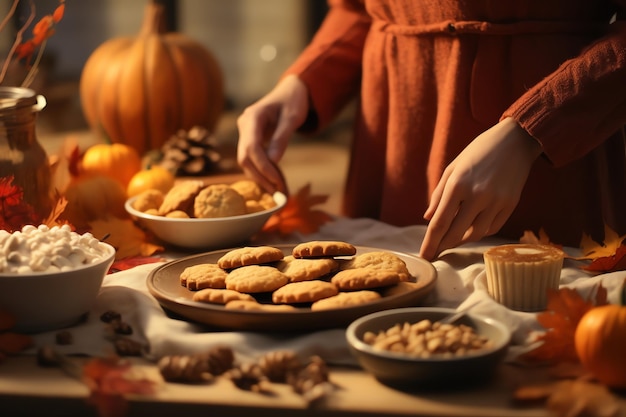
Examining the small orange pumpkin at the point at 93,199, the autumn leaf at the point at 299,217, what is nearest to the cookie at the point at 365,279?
the autumn leaf at the point at 299,217

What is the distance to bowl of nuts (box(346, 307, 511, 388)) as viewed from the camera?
85cm

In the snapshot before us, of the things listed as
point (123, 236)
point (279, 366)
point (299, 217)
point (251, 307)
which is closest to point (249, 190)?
point (299, 217)

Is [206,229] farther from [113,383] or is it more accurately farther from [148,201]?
[113,383]

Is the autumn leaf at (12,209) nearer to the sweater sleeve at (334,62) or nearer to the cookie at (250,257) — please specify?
the cookie at (250,257)

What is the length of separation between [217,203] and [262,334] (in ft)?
1.42

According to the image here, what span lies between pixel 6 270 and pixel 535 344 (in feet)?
2.02

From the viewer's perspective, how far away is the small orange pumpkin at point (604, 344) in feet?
2.81

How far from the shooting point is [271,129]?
1.65m

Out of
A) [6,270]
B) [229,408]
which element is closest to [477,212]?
[229,408]

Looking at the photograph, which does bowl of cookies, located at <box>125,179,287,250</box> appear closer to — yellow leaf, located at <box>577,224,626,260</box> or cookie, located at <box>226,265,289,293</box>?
cookie, located at <box>226,265,289,293</box>

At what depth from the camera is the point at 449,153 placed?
1503 millimetres

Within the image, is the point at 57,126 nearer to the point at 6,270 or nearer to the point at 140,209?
the point at 140,209

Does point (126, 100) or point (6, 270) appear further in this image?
point (126, 100)

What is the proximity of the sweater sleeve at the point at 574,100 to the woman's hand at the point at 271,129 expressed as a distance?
48cm
